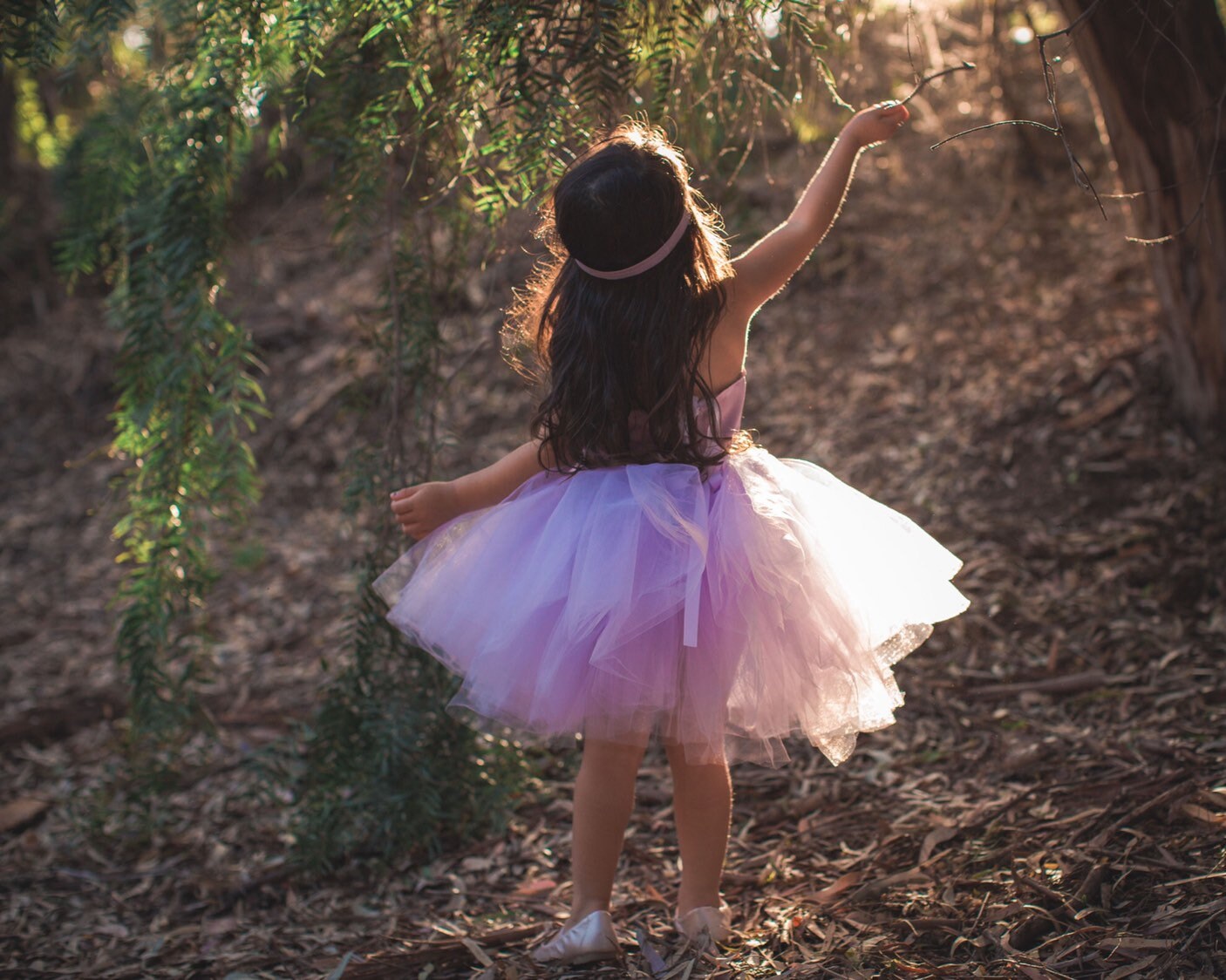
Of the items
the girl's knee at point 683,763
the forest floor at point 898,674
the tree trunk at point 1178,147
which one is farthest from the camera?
the tree trunk at point 1178,147

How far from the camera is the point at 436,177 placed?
2.31 meters

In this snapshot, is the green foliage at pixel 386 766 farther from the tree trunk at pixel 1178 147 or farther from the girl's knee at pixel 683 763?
the tree trunk at pixel 1178 147

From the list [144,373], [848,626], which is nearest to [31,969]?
[144,373]

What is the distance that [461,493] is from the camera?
6.34 feet

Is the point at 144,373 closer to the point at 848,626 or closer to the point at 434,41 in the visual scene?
the point at 434,41

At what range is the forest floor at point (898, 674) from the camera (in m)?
1.94

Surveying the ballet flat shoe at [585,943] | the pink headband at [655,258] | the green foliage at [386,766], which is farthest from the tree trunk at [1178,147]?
the green foliage at [386,766]

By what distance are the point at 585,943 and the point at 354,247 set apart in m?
1.57

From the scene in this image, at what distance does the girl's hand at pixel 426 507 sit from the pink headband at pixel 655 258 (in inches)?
18.8

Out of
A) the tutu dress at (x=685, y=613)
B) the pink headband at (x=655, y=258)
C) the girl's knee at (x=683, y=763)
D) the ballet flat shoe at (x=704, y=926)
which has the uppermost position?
the pink headband at (x=655, y=258)

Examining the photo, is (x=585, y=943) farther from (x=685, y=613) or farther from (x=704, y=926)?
(x=685, y=613)

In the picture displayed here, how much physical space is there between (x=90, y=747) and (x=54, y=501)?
2275 mm

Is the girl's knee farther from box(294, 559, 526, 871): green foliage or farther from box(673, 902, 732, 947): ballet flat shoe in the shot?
box(294, 559, 526, 871): green foliage

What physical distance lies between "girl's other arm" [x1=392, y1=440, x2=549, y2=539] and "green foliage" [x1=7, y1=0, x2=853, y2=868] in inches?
18.7
